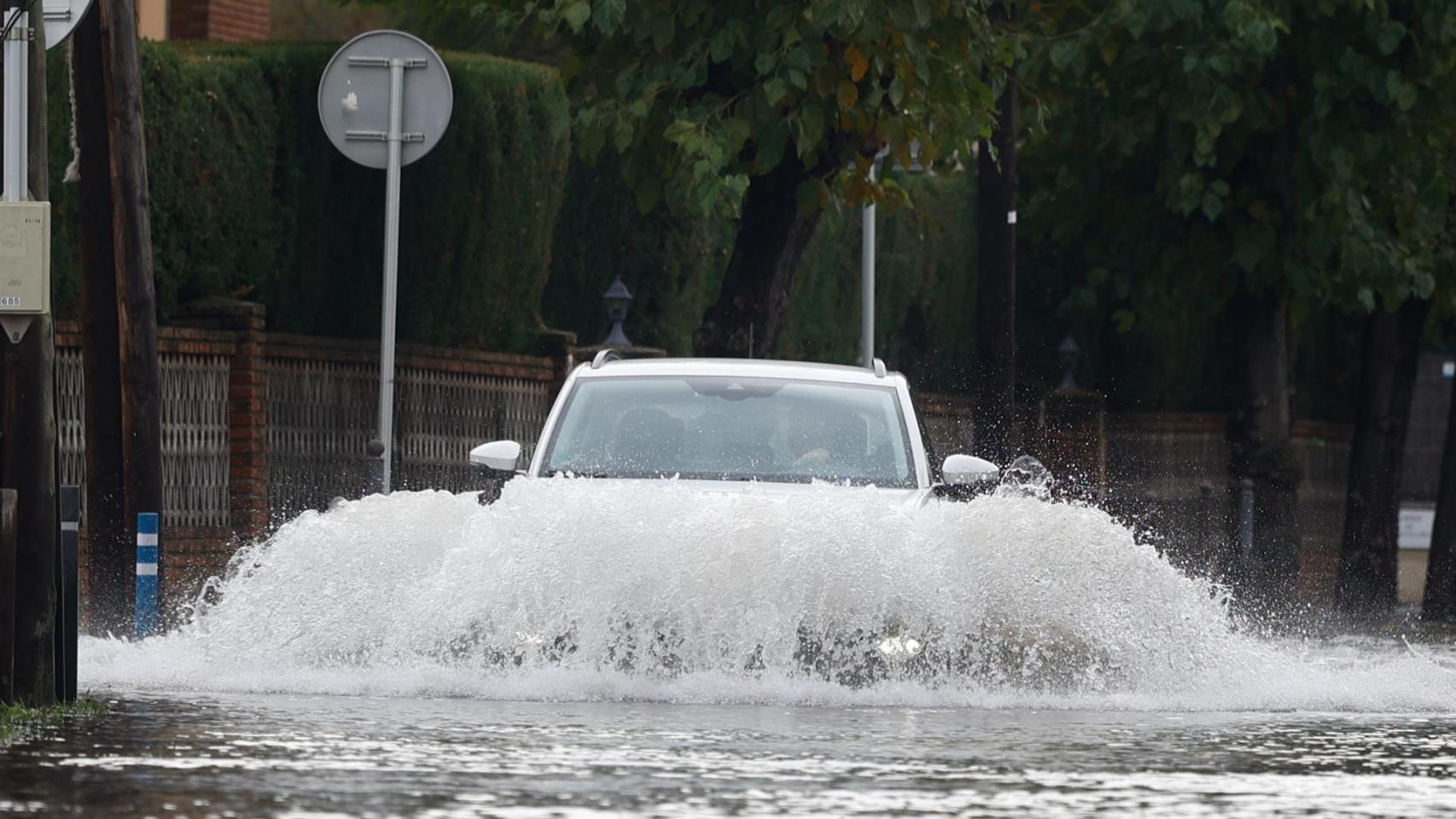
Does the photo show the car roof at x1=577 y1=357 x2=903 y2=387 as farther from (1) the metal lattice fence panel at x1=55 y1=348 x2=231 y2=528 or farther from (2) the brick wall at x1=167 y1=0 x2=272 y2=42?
(2) the brick wall at x1=167 y1=0 x2=272 y2=42

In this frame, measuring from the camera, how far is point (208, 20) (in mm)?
35062

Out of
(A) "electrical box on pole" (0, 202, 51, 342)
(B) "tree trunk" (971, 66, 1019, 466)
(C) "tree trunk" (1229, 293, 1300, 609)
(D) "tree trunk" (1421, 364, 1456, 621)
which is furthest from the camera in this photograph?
(C) "tree trunk" (1229, 293, 1300, 609)

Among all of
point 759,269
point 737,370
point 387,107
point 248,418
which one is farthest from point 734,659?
point 759,269

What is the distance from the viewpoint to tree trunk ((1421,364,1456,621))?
28297 mm

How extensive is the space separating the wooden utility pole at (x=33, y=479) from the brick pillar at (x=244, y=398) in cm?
885

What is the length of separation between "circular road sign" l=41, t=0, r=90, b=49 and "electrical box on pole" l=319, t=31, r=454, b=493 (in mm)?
4236

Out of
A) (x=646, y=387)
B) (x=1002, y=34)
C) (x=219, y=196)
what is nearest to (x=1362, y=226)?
(x=1002, y=34)

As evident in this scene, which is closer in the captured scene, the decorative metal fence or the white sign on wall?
the decorative metal fence

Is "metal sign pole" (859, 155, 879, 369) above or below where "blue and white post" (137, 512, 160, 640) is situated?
above

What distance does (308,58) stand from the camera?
2277 centimetres

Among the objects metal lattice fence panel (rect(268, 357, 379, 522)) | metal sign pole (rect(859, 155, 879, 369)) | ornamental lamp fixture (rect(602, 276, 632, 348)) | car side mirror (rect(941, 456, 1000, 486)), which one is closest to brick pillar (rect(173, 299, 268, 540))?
metal lattice fence panel (rect(268, 357, 379, 522))

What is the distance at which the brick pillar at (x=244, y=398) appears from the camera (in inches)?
854

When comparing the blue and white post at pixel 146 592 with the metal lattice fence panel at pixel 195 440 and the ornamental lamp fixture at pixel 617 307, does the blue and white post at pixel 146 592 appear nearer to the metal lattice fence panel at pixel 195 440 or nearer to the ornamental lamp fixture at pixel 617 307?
the metal lattice fence panel at pixel 195 440

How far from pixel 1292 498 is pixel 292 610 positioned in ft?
52.2
